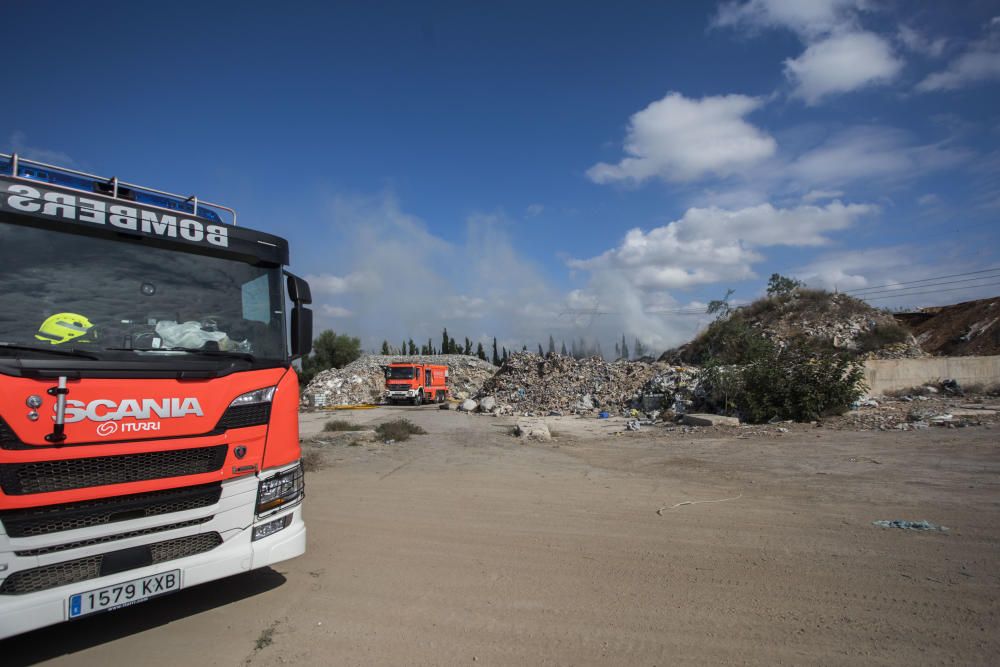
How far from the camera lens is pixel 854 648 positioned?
3.31 meters

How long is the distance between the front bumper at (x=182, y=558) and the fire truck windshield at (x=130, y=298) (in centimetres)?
106

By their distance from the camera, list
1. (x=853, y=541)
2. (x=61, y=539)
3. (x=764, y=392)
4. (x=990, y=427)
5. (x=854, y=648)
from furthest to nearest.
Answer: (x=764, y=392) → (x=990, y=427) → (x=853, y=541) → (x=854, y=648) → (x=61, y=539)

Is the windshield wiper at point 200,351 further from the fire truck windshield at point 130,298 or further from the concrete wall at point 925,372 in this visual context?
the concrete wall at point 925,372

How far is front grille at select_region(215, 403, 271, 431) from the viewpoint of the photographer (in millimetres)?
3748

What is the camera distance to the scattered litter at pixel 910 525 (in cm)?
551

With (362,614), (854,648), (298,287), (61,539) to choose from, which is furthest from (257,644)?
(854,648)

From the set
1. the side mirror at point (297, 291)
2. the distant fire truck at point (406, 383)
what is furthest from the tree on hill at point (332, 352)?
the side mirror at point (297, 291)

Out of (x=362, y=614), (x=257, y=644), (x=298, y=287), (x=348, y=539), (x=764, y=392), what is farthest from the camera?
(x=764, y=392)

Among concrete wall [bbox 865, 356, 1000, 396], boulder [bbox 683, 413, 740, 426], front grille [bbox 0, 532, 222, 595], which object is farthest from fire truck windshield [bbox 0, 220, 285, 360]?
concrete wall [bbox 865, 356, 1000, 396]

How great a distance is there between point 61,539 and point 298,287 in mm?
2408

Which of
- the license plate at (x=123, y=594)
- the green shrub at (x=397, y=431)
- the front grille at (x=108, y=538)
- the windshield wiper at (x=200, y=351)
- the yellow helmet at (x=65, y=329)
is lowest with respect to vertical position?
A: the green shrub at (x=397, y=431)

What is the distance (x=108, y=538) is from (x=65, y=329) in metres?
1.35

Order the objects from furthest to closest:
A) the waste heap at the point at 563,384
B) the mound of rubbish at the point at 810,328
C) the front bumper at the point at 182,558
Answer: the mound of rubbish at the point at 810,328
the waste heap at the point at 563,384
the front bumper at the point at 182,558

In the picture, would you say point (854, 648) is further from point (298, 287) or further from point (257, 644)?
point (298, 287)
